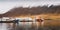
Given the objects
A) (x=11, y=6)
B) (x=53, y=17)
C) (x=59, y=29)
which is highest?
(x=11, y=6)

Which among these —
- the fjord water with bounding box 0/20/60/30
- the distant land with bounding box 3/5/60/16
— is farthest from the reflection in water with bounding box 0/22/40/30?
the distant land with bounding box 3/5/60/16

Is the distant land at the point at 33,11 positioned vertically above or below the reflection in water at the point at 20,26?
above

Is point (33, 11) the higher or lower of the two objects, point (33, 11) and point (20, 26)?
the higher

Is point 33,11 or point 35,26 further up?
point 33,11

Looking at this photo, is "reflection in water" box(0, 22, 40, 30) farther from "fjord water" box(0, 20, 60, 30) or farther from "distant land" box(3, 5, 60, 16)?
"distant land" box(3, 5, 60, 16)

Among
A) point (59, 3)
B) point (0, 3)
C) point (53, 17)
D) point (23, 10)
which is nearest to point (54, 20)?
point (53, 17)

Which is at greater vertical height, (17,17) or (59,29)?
(17,17)

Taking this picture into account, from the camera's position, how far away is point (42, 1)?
1281 mm

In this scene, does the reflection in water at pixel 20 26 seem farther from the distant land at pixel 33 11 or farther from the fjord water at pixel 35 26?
the distant land at pixel 33 11

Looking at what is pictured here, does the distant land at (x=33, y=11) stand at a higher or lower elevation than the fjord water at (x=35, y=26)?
higher

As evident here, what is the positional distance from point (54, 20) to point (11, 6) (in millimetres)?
462

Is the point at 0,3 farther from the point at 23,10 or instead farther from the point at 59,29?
the point at 59,29

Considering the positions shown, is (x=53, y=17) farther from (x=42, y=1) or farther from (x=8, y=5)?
(x=8, y=5)

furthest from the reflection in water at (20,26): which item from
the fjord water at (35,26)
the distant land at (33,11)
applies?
the distant land at (33,11)
